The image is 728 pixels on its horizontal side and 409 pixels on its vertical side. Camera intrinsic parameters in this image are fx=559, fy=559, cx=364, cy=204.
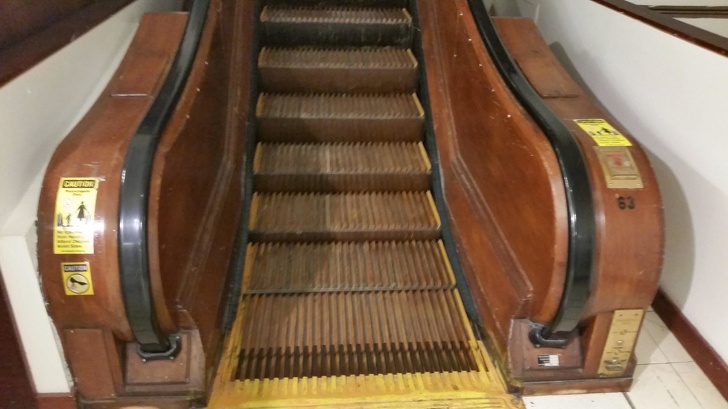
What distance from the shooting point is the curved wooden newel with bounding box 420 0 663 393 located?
1.59 m

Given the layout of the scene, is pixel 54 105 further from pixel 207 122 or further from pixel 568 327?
pixel 568 327

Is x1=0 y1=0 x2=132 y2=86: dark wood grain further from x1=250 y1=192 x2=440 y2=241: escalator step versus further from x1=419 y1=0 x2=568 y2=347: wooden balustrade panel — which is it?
x1=419 y1=0 x2=568 y2=347: wooden balustrade panel

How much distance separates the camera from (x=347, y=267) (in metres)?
2.30

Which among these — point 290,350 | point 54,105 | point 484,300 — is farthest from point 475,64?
point 54,105

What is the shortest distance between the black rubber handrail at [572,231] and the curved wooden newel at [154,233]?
3.55 ft

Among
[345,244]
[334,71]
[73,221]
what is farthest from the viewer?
[334,71]

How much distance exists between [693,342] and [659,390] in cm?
25

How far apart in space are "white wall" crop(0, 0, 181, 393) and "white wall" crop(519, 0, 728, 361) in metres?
1.97

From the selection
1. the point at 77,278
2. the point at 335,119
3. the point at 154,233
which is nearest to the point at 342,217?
the point at 335,119

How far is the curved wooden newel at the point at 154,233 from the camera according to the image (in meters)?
1.47

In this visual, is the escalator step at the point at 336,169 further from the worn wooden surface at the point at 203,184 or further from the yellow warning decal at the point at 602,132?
the yellow warning decal at the point at 602,132


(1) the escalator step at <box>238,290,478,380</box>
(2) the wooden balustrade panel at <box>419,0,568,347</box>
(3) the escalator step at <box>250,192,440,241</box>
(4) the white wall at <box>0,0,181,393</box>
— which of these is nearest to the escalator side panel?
(2) the wooden balustrade panel at <box>419,0,568,347</box>

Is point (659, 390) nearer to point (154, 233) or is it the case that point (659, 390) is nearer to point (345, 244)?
point (345, 244)

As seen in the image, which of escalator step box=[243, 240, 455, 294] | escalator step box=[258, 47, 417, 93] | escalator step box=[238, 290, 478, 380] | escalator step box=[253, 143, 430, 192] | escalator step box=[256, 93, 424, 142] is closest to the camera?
escalator step box=[238, 290, 478, 380]
